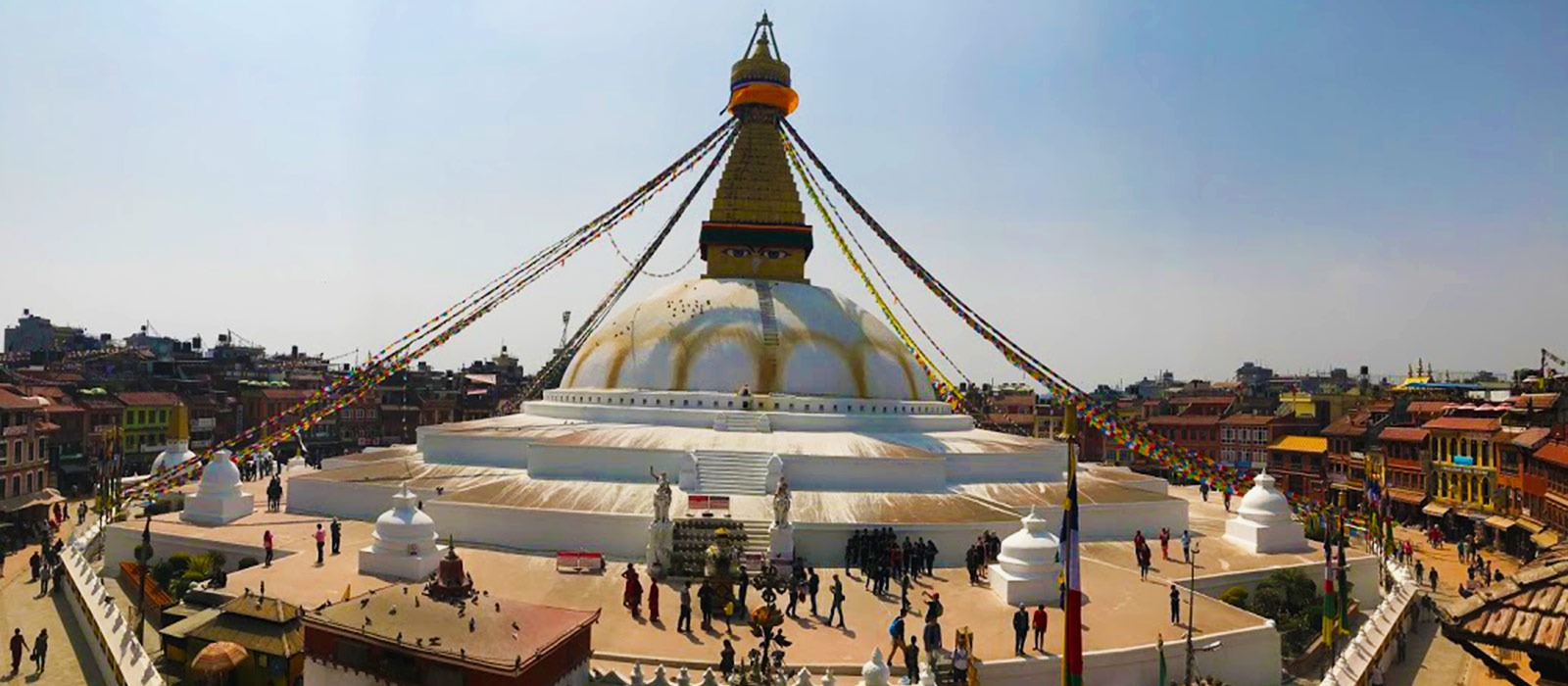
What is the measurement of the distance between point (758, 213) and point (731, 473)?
10646 millimetres

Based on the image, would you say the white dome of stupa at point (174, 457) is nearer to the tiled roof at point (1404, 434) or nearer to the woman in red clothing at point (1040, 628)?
the woman in red clothing at point (1040, 628)

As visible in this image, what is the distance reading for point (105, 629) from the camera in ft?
49.0

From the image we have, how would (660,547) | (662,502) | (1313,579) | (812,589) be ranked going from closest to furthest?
(812,589) < (660,547) < (662,502) < (1313,579)

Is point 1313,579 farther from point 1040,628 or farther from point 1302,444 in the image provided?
point 1302,444

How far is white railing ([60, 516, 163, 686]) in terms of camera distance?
1320cm

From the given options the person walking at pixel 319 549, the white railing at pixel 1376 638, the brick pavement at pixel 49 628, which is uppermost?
the person walking at pixel 319 549

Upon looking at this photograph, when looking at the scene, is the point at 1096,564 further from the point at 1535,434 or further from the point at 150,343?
the point at 150,343

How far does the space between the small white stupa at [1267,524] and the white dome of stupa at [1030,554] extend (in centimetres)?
671

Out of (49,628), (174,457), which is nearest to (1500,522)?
(49,628)

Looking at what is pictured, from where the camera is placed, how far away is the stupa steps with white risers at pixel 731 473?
19.3m

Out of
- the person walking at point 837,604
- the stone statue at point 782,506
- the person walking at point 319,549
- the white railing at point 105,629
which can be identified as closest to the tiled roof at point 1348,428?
the stone statue at point 782,506

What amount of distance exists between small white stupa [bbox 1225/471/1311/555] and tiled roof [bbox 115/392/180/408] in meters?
40.7

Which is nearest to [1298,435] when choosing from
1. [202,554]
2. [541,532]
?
[541,532]

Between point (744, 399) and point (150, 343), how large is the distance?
200 feet
